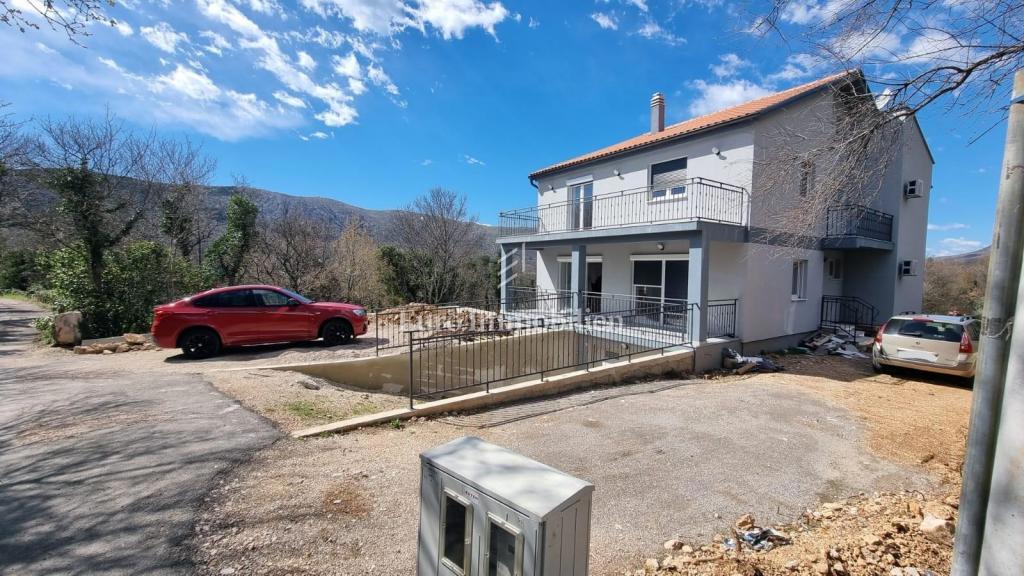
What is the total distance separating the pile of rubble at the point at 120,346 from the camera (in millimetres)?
9320

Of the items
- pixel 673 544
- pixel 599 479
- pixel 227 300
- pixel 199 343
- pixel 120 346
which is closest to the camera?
pixel 673 544

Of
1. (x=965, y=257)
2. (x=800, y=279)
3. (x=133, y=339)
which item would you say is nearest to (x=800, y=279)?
(x=800, y=279)

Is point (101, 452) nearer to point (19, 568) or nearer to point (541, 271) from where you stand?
point (19, 568)

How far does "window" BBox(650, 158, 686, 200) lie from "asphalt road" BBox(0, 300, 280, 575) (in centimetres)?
1141

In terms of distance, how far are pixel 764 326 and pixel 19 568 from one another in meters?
13.3

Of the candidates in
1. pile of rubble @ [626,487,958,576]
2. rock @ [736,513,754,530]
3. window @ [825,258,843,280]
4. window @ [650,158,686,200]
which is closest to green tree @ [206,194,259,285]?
window @ [650,158,686,200]

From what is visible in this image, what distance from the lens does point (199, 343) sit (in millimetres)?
8969

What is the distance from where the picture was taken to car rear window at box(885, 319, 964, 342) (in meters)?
8.05

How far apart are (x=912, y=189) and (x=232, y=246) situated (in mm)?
26188

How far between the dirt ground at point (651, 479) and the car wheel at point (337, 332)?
3.50 meters

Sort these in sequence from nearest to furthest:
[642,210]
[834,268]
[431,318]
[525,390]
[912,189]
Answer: [525,390] < [642,210] < [912,189] < [834,268] < [431,318]

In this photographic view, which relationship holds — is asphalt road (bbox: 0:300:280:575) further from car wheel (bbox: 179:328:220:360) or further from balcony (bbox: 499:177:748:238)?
balcony (bbox: 499:177:748:238)

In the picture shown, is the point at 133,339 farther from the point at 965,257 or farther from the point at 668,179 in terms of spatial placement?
the point at 965,257

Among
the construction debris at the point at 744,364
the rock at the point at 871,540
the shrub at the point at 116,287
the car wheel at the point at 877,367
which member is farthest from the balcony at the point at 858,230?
the shrub at the point at 116,287
